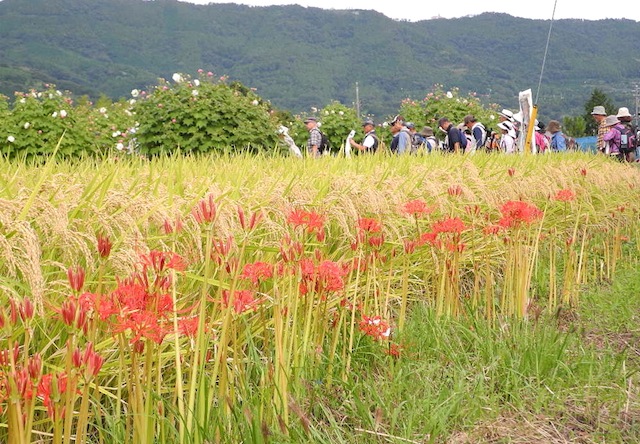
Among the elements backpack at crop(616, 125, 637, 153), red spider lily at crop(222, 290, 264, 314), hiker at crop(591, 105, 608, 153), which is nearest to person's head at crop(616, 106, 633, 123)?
hiker at crop(591, 105, 608, 153)

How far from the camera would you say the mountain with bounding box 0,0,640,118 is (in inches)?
4904

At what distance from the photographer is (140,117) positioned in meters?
9.25

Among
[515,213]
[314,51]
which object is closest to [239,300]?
[515,213]

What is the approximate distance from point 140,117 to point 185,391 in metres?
7.25

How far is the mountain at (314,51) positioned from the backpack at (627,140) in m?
91.9

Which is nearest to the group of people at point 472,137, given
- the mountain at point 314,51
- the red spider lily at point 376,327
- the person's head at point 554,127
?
the person's head at point 554,127

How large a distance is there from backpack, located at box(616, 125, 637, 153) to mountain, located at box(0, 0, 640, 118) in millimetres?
91931

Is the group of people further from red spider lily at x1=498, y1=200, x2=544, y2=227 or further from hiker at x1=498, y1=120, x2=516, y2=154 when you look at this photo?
red spider lily at x1=498, y1=200, x2=544, y2=227

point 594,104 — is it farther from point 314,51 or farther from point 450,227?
point 314,51

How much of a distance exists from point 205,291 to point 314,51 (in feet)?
508

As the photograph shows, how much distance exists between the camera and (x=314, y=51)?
153 meters

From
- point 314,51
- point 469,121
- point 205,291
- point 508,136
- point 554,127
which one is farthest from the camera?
point 314,51

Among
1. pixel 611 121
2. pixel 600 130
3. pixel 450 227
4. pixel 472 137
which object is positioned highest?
pixel 450 227

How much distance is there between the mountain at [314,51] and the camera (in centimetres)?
12456
